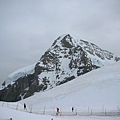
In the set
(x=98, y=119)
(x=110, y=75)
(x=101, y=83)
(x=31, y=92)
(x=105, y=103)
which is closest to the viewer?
(x=98, y=119)

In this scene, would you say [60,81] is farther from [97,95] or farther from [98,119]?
[98,119]

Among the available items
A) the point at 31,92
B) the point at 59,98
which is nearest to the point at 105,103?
the point at 59,98

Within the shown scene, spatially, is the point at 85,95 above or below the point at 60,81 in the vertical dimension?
below

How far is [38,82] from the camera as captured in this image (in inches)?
7840

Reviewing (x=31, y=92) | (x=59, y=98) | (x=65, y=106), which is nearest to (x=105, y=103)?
(x=65, y=106)

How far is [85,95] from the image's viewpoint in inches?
2178

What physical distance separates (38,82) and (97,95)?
489ft

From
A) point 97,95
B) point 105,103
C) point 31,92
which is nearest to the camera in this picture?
point 105,103

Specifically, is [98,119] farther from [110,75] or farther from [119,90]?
[110,75]

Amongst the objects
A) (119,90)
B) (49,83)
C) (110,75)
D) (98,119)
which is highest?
(49,83)

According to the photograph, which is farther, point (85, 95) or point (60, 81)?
point (60, 81)

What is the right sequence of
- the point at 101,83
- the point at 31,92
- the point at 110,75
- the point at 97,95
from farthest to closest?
the point at 31,92 < the point at 110,75 < the point at 101,83 < the point at 97,95

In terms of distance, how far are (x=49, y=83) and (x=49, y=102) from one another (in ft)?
471

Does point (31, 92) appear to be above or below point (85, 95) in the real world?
above
